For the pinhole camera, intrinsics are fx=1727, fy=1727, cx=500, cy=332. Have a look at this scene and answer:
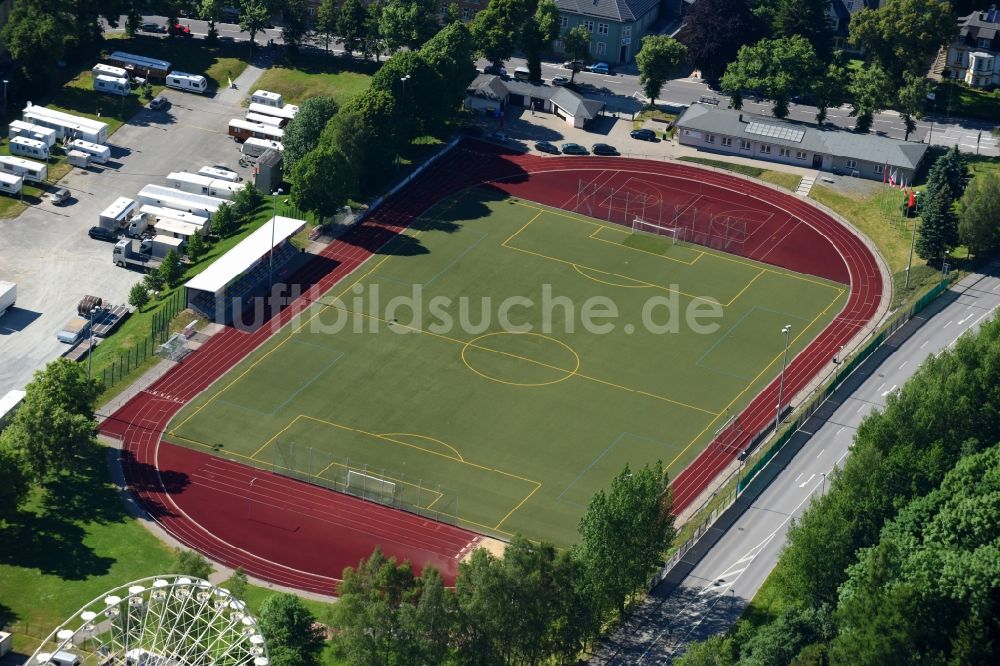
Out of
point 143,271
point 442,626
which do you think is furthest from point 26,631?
point 143,271

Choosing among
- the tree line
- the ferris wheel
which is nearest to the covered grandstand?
the ferris wheel

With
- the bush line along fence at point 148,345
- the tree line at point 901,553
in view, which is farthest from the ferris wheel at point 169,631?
the bush line along fence at point 148,345

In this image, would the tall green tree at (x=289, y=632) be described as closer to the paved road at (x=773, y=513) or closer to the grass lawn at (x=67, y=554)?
the grass lawn at (x=67, y=554)

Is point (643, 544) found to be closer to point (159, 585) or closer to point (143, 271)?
point (159, 585)

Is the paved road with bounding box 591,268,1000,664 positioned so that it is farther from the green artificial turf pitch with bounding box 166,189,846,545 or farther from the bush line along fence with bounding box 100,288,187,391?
the bush line along fence with bounding box 100,288,187,391

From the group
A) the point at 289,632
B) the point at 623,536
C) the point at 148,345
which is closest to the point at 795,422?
the point at 623,536

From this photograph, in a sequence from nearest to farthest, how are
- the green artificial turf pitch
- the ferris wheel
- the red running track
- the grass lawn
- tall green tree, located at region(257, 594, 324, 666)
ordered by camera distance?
the ferris wheel
tall green tree, located at region(257, 594, 324, 666)
the grass lawn
the red running track
the green artificial turf pitch
